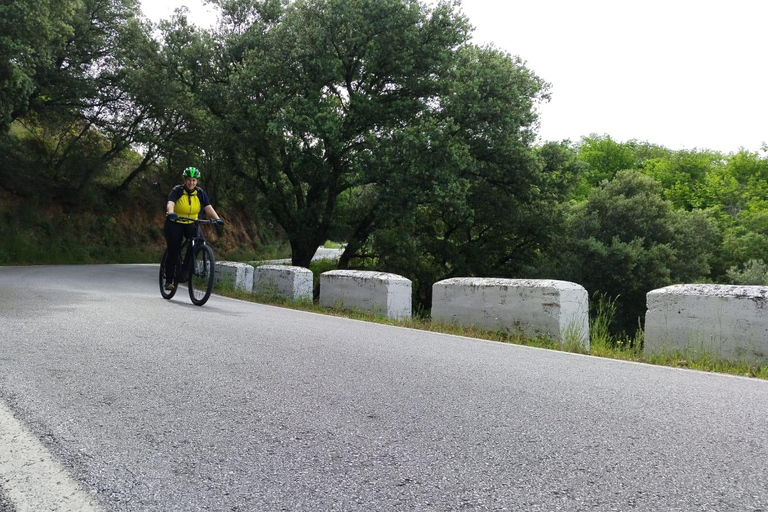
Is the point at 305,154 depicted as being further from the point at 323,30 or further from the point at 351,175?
the point at 323,30

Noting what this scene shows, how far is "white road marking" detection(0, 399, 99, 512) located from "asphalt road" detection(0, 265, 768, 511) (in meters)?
0.05

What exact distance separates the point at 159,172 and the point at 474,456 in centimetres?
3906

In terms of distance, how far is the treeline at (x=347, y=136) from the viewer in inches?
757

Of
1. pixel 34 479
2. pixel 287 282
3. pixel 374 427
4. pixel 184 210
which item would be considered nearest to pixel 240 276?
pixel 287 282

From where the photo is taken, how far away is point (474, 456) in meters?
2.49

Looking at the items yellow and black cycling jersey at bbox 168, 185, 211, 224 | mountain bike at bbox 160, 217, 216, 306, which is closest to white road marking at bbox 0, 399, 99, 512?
mountain bike at bbox 160, 217, 216, 306

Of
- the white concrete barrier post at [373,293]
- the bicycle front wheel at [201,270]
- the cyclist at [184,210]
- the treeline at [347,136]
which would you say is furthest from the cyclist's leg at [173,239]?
the treeline at [347,136]

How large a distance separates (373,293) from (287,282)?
3.14 meters

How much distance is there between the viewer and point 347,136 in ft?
66.9

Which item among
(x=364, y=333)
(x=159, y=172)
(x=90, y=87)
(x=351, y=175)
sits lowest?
(x=364, y=333)

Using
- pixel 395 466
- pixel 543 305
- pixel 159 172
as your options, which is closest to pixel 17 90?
pixel 159 172

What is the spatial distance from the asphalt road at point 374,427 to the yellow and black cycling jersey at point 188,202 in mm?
3720

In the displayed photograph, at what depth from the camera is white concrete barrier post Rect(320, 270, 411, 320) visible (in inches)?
368

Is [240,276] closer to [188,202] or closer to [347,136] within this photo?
[188,202]
